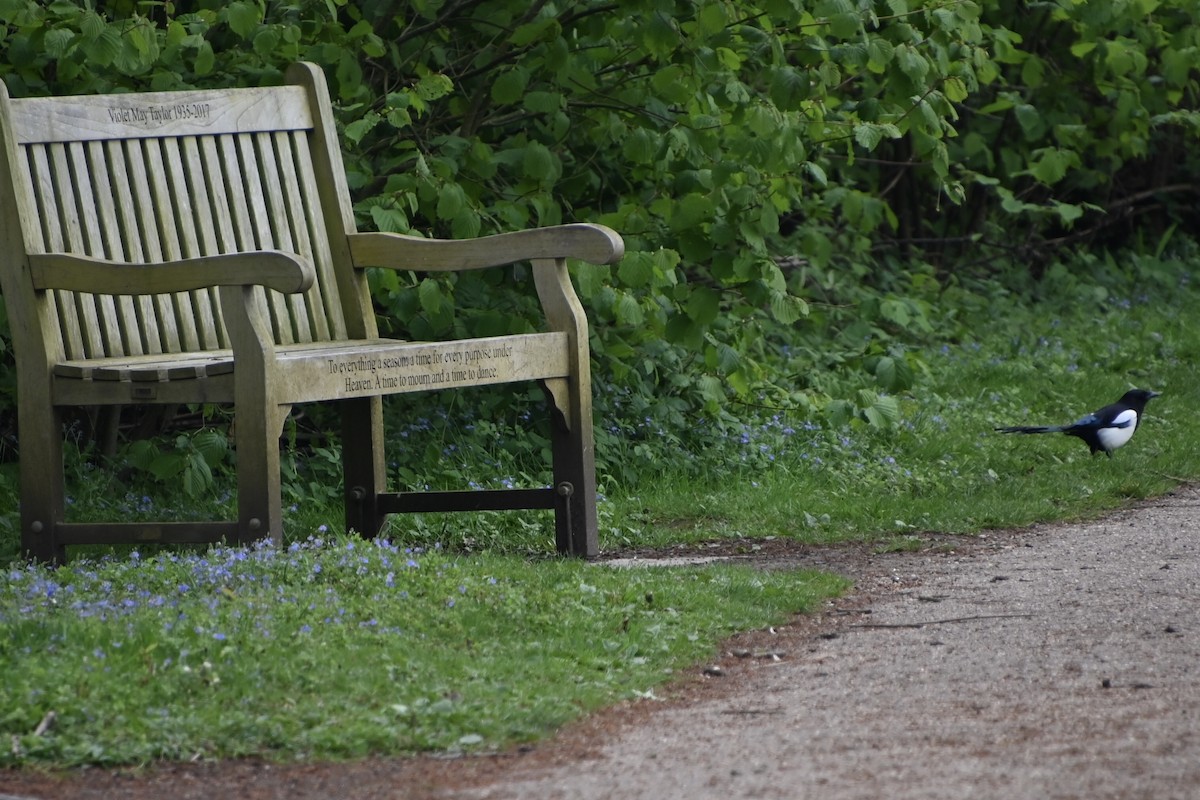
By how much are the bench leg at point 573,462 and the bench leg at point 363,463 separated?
537 millimetres

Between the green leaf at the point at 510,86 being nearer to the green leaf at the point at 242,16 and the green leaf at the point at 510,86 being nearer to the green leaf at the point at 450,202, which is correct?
the green leaf at the point at 450,202

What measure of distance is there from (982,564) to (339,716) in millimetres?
2175

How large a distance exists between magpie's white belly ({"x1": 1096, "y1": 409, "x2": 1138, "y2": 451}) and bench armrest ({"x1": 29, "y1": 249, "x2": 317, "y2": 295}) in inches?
131

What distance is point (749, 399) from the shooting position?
22.4 ft

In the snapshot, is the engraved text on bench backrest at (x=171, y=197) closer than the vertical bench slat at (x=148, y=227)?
Yes

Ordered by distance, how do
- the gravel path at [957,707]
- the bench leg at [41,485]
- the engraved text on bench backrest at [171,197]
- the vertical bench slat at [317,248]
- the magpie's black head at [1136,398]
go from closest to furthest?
the gravel path at [957,707] → the bench leg at [41,485] → the engraved text on bench backrest at [171,197] → the vertical bench slat at [317,248] → the magpie's black head at [1136,398]

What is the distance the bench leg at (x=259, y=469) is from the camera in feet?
12.7

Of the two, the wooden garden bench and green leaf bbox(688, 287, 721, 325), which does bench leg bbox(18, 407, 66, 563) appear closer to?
the wooden garden bench

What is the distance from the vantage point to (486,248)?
15.5ft

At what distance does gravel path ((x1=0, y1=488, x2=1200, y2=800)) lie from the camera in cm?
259

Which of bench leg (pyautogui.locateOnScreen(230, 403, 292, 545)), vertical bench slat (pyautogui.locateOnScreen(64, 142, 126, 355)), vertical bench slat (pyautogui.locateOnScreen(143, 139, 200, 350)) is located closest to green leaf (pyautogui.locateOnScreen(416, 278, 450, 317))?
vertical bench slat (pyautogui.locateOnScreen(143, 139, 200, 350))

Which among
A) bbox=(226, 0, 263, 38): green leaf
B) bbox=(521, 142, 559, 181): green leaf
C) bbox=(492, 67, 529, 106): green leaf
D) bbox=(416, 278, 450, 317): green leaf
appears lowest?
bbox=(416, 278, 450, 317): green leaf

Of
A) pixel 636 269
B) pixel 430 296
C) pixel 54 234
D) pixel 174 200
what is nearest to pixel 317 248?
pixel 430 296

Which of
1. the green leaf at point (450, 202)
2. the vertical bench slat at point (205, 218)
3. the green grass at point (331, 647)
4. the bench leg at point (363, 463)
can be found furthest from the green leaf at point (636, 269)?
the green grass at point (331, 647)
